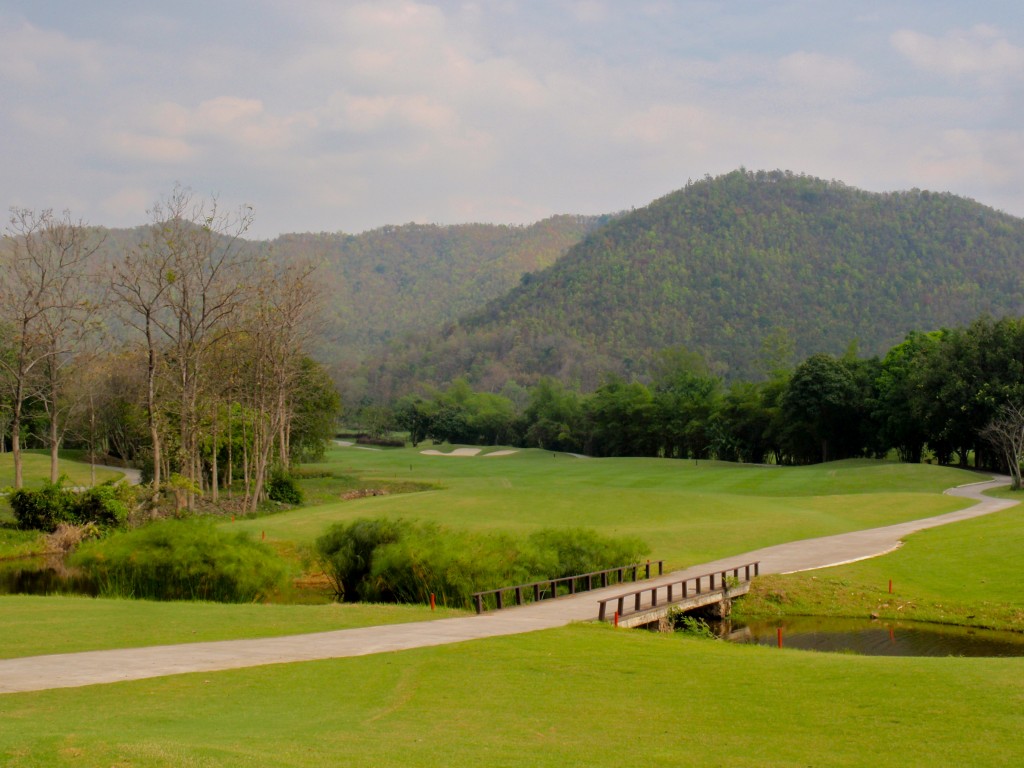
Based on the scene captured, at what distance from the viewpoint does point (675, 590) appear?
1072 inches

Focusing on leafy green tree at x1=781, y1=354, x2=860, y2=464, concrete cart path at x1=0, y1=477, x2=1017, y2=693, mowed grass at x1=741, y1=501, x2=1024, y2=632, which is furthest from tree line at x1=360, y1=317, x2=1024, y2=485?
concrete cart path at x1=0, y1=477, x2=1017, y2=693

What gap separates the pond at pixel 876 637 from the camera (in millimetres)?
23656

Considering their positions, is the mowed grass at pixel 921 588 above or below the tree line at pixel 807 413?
below

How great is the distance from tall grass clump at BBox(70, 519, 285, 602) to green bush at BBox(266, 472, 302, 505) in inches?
1122

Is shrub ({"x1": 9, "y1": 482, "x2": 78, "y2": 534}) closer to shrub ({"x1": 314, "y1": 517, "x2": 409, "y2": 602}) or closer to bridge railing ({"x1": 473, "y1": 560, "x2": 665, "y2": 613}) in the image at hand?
Result: shrub ({"x1": 314, "y1": 517, "x2": 409, "y2": 602})

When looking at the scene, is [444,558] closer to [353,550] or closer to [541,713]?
[353,550]

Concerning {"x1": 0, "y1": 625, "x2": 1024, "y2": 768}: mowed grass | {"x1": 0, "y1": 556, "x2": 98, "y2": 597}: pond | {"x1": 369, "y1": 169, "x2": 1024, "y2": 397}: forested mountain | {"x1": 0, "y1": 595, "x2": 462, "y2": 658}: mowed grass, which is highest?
{"x1": 369, "y1": 169, "x2": 1024, "y2": 397}: forested mountain

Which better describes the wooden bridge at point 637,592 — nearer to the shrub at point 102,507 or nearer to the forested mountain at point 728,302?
the shrub at point 102,507

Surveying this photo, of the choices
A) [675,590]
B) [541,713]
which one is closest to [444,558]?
[675,590]

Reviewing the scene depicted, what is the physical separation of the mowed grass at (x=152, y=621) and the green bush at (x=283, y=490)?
108 feet

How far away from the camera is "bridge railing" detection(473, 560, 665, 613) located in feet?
82.0

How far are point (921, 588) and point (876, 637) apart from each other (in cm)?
497

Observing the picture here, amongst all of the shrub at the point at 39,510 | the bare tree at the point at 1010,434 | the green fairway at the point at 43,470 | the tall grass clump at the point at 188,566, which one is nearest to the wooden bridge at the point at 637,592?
the tall grass clump at the point at 188,566

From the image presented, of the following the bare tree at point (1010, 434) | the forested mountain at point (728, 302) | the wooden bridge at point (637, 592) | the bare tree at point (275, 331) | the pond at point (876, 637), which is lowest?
the pond at point (876, 637)
